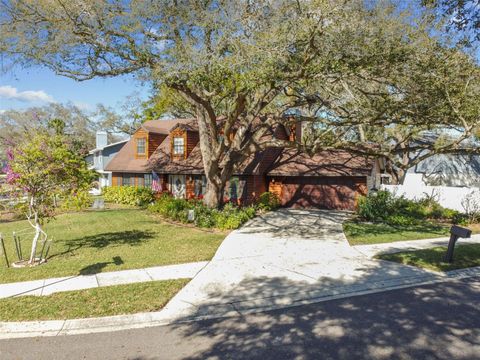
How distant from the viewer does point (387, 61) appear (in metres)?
11.9

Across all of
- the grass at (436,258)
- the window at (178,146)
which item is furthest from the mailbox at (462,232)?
the window at (178,146)

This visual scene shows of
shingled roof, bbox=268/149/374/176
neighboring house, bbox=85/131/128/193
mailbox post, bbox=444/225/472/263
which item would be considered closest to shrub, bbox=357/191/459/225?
shingled roof, bbox=268/149/374/176

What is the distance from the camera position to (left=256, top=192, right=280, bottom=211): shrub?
21462mm

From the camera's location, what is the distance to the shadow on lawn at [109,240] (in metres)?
Result: 13.0

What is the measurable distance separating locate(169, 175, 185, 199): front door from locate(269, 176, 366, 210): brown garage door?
6.34 meters

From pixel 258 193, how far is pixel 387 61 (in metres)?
12.3

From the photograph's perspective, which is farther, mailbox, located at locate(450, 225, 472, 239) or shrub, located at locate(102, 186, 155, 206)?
shrub, located at locate(102, 186, 155, 206)

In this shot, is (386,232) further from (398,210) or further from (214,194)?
(214,194)

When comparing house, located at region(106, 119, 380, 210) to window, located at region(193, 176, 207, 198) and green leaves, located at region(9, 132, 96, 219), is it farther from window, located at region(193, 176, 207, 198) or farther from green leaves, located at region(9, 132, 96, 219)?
green leaves, located at region(9, 132, 96, 219)

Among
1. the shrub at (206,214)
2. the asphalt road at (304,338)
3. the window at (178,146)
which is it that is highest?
the window at (178,146)

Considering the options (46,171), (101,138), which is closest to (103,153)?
(101,138)

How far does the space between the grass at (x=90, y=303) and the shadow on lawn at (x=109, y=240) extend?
171 inches

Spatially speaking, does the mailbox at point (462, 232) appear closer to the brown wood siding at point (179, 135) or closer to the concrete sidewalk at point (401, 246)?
the concrete sidewalk at point (401, 246)

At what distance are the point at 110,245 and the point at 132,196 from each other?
13.0 meters
